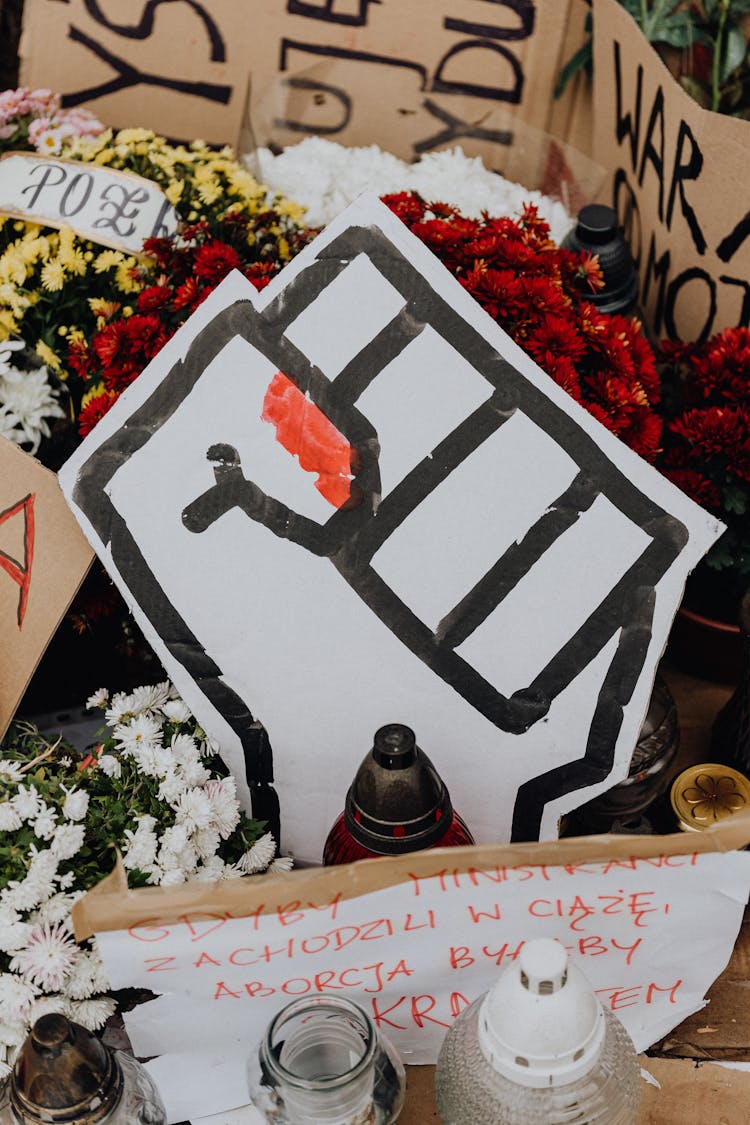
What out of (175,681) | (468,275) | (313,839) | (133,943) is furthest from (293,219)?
(133,943)

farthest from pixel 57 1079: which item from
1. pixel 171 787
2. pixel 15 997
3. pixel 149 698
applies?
pixel 149 698

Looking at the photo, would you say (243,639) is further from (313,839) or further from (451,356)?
(451,356)

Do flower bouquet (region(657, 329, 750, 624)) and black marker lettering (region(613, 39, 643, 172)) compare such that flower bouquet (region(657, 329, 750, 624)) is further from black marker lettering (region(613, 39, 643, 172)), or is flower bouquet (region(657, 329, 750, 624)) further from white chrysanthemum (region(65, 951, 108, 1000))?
white chrysanthemum (region(65, 951, 108, 1000))

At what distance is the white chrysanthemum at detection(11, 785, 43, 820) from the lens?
0.87m

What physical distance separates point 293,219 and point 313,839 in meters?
0.71

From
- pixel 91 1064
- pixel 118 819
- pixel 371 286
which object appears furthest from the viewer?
pixel 371 286

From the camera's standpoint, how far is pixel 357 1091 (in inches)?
28.9

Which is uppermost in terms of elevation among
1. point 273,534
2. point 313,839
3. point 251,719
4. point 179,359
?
point 179,359

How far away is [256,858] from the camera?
93 cm

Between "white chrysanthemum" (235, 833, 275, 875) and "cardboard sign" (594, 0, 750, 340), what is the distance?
76cm

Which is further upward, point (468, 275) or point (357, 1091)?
point (468, 275)

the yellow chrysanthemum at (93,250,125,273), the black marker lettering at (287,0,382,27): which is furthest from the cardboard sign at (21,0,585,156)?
the yellow chrysanthemum at (93,250,125,273)

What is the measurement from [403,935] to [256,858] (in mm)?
162

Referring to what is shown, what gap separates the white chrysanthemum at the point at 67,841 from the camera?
0.86m
